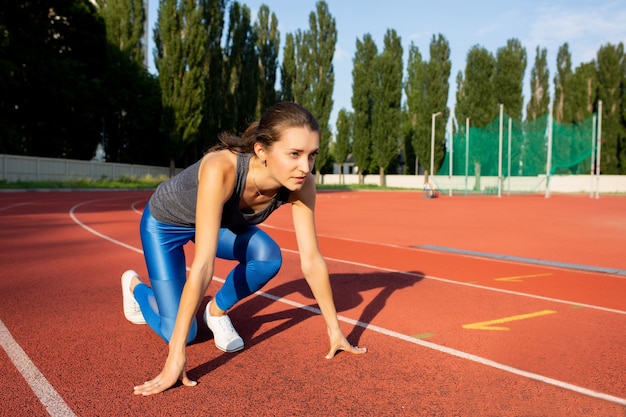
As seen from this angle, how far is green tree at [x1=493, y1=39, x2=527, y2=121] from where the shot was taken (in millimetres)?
44438

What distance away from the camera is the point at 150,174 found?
4044 cm

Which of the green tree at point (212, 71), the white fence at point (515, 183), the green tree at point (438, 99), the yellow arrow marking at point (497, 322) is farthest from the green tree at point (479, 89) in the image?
the yellow arrow marking at point (497, 322)

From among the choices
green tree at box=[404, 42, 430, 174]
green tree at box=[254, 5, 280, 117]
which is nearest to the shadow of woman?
green tree at box=[254, 5, 280, 117]

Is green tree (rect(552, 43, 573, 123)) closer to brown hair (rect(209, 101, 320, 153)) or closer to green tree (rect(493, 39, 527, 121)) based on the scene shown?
green tree (rect(493, 39, 527, 121))

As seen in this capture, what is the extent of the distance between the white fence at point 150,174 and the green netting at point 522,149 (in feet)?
2.37

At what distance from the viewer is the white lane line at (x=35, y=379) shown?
2496 mm

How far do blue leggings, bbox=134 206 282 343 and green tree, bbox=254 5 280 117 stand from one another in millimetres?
41448

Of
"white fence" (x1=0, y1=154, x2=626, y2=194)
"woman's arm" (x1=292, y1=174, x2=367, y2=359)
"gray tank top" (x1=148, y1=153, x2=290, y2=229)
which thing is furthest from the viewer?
"white fence" (x1=0, y1=154, x2=626, y2=194)

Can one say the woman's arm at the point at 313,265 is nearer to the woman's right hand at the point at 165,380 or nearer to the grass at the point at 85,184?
the woman's right hand at the point at 165,380

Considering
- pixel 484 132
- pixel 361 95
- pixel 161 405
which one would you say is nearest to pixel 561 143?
pixel 484 132

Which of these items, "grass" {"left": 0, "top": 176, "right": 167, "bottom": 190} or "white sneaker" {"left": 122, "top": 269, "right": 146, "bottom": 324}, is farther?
"grass" {"left": 0, "top": 176, "right": 167, "bottom": 190}

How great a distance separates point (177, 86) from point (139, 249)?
30528 millimetres

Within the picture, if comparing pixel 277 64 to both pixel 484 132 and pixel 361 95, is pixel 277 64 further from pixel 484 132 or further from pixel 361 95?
pixel 484 132

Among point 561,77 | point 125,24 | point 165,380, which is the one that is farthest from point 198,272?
Result: point 561,77
